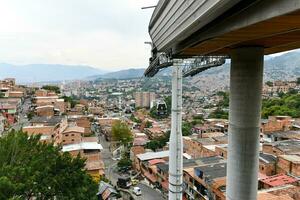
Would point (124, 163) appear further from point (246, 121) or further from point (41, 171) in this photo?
point (246, 121)

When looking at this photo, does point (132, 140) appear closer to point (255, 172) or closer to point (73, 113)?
point (73, 113)

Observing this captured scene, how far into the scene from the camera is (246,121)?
3.43 m

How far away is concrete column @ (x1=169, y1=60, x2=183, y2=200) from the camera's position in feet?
22.2

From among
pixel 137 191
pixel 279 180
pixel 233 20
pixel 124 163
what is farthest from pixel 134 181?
pixel 233 20

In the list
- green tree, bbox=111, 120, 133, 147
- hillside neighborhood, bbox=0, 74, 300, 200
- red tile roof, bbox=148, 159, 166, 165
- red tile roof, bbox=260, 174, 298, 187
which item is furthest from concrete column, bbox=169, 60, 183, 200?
green tree, bbox=111, 120, 133, 147

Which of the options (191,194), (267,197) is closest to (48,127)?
(191,194)

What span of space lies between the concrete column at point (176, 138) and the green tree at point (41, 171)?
9.11 ft

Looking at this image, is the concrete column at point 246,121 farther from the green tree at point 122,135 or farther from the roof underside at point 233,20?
the green tree at point 122,135

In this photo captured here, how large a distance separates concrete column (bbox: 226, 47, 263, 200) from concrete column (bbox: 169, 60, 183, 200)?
10.6 feet

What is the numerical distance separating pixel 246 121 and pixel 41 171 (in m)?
6.57

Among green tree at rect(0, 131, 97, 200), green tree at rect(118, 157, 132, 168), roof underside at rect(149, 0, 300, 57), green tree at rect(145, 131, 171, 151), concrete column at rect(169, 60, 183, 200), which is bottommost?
green tree at rect(118, 157, 132, 168)

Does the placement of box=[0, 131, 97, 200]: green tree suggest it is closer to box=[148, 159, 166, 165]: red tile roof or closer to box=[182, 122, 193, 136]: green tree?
box=[148, 159, 166, 165]: red tile roof

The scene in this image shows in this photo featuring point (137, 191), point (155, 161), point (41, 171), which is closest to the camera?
point (41, 171)

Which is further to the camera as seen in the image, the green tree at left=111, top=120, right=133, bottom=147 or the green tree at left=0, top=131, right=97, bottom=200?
the green tree at left=111, top=120, right=133, bottom=147
